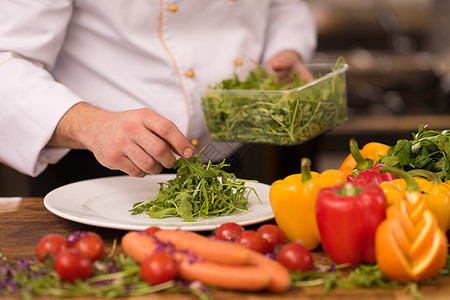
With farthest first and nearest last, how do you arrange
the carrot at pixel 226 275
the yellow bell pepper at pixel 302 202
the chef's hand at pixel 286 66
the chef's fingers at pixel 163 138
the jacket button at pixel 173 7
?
the chef's hand at pixel 286 66, the jacket button at pixel 173 7, the chef's fingers at pixel 163 138, the yellow bell pepper at pixel 302 202, the carrot at pixel 226 275

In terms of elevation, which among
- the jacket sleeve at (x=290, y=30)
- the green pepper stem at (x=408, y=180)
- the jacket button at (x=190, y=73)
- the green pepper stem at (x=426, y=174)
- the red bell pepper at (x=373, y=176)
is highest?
the jacket sleeve at (x=290, y=30)

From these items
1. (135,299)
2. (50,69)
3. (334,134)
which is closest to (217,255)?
(135,299)

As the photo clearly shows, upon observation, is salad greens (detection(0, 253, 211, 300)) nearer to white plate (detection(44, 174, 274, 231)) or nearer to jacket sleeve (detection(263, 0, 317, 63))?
white plate (detection(44, 174, 274, 231))

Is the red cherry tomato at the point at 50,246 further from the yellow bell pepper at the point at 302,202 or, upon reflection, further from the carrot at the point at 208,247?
the yellow bell pepper at the point at 302,202

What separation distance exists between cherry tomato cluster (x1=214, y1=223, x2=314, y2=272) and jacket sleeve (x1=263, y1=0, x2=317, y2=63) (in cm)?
115

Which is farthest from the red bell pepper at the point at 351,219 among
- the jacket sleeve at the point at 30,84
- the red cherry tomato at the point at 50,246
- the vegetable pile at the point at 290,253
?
the jacket sleeve at the point at 30,84

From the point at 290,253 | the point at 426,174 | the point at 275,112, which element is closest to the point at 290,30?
the point at 275,112

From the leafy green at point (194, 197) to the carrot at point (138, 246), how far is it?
0.25 metres

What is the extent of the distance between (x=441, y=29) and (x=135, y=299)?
466cm

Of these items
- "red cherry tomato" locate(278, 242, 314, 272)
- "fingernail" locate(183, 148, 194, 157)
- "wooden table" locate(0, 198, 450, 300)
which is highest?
"fingernail" locate(183, 148, 194, 157)

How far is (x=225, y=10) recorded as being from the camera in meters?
1.88

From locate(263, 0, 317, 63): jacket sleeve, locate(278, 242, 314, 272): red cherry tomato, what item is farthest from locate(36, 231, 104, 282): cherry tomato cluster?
locate(263, 0, 317, 63): jacket sleeve

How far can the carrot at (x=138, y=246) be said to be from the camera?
38.7 inches

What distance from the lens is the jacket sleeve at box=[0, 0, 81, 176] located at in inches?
59.1
